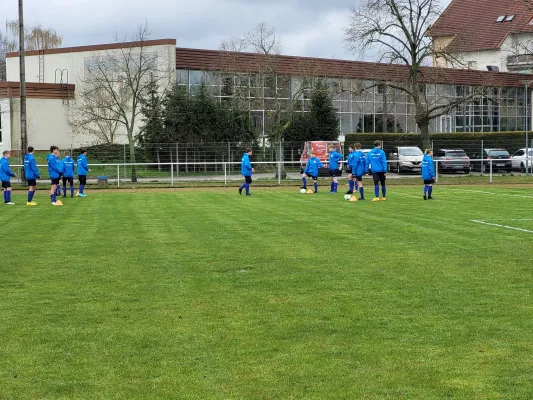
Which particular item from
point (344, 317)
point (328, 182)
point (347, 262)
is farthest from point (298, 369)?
point (328, 182)

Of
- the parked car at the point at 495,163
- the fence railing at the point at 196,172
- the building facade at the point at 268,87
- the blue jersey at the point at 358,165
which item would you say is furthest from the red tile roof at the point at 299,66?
the blue jersey at the point at 358,165

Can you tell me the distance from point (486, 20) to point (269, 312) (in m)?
73.4

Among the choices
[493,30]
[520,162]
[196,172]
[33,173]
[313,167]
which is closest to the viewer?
[33,173]

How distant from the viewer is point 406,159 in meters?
46.6

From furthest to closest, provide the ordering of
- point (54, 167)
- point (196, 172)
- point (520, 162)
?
1. point (520, 162)
2. point (196, 172)
3. point (54, 167)

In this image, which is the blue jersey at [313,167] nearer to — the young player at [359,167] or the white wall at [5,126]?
the young player at [359,167]

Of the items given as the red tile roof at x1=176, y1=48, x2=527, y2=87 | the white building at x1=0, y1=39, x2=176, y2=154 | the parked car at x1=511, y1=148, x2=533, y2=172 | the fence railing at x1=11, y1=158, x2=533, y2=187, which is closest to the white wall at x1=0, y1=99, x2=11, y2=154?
the white building at x1=0, y1=39, x2=176, y2=154

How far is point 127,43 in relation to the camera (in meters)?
53.2

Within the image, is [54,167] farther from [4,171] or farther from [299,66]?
[299,66]

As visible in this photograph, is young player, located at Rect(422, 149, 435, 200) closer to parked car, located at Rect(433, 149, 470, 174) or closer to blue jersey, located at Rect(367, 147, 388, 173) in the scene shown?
blue jersey, located at Rect(367, 147, 388, 173)

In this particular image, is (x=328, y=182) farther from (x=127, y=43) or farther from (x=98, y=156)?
(x=127, y=43)

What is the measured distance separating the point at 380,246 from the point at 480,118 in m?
58.2

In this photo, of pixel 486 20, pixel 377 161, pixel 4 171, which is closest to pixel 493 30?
pixel 486 20

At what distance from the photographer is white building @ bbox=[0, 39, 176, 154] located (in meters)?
54.7
